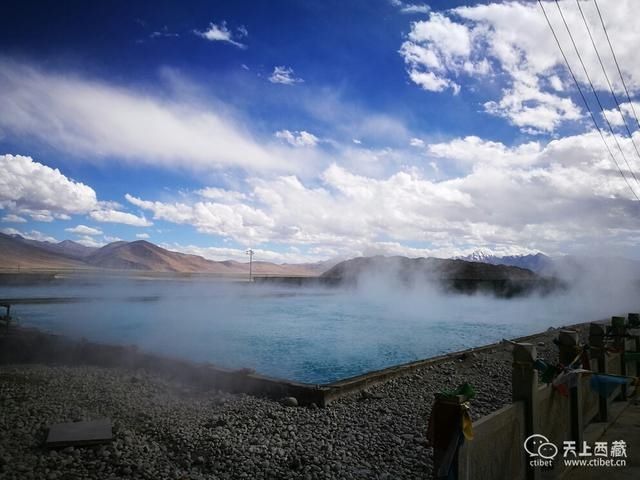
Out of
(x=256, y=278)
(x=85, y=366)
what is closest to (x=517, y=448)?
(x=85, y=366)

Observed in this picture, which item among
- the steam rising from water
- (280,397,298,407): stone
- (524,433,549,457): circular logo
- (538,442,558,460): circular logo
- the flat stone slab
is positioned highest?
(524,433,549,457): circular logo

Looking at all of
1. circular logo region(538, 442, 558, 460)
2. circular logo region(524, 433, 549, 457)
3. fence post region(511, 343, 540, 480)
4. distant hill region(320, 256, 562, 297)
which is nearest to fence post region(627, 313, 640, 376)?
circular logo region(538, 442, 558, 460)

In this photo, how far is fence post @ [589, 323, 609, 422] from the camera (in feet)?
18.0

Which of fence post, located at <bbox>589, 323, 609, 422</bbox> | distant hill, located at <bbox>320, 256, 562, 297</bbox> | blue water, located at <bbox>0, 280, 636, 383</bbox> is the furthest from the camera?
distant hill, located at <bbox>320, 256, 562, 297</bbox>

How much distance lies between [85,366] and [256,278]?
47707 millimetres

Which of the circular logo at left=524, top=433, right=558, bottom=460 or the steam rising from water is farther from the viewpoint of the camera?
the steam rising from water

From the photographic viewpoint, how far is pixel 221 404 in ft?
21.0

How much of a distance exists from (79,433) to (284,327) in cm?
1709

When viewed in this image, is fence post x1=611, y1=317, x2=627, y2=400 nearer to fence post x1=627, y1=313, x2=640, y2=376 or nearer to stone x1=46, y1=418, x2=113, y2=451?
fence post x1=627, y1=313, x2=640, y2=376

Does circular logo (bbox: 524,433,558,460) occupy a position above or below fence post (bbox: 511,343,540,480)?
below

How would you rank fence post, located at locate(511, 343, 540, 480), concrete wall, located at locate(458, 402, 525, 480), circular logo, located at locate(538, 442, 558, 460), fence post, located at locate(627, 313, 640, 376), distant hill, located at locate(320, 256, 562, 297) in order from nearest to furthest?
1. concrete wall, located at locate(458, 402, 525, 480)
2. fence post, located at locate(511, 343, 540, 480)
3. circular logo, located at locate(538, 442, 558, 460)
4. fence post, located at locate(627, 313, 640, 376)
5. distant hill, located at locate(320, 256, 562, 297)

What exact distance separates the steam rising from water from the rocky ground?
16.2 feet

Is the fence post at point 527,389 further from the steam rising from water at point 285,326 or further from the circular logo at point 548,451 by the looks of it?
the steam rising from water at point 285,326

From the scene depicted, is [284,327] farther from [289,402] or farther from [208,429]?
[208,429]
